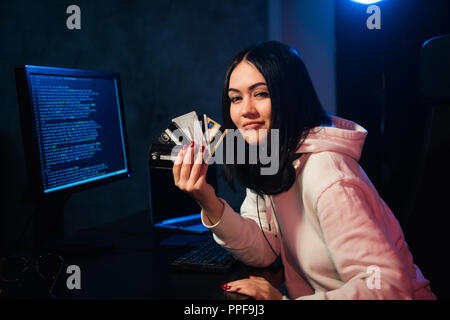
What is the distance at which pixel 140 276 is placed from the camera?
3.02 feet

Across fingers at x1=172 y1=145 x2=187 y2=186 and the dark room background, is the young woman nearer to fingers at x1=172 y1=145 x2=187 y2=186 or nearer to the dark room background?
fingers at x1=172 y1=145 x2=187 y2=186

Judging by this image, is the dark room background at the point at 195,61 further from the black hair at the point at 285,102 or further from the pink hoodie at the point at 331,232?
the black hair at the point at 285,102

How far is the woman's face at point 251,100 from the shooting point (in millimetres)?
975

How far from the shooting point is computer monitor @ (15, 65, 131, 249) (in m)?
0.97

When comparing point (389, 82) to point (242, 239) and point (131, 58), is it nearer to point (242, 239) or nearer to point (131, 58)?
point (131, 58)

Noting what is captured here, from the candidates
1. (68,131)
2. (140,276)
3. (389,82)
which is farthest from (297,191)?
(389,82)

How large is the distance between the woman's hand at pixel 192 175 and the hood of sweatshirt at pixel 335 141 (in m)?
0.23

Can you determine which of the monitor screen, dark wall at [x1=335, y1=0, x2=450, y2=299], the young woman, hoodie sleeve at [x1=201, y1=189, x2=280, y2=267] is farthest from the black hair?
dark wall at [x1=335, y1=0, x2=450, y2=299]

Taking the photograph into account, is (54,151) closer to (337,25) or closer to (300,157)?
(300,157)

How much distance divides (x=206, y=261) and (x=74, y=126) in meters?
0.52

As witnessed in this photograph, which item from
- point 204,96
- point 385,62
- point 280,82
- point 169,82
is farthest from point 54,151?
point 385,62

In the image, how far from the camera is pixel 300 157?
3.11ft
